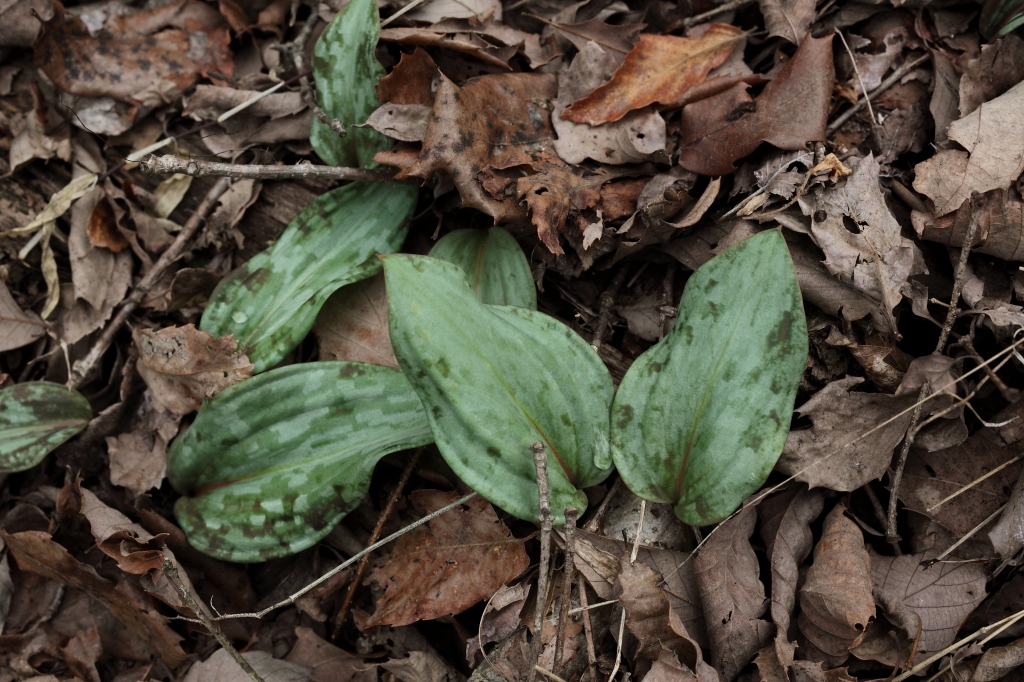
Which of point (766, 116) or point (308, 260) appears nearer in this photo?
point (766, 116)

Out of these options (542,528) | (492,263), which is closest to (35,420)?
(492,263)

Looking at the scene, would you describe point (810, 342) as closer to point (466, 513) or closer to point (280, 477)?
point (466, 513)

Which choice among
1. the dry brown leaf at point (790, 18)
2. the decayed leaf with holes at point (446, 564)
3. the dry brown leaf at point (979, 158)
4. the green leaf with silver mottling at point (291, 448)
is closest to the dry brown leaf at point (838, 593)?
the decayed leaf with holes at point (446, 564)

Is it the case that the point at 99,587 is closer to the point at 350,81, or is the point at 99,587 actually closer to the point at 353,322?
the point at 353,322

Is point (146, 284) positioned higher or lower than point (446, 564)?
higher

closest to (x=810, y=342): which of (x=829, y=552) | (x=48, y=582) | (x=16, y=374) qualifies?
(x=829, y=552)

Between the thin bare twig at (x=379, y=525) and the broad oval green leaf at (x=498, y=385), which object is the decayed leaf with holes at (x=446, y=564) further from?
the broad oval green leaf at (x=498, y=385)
